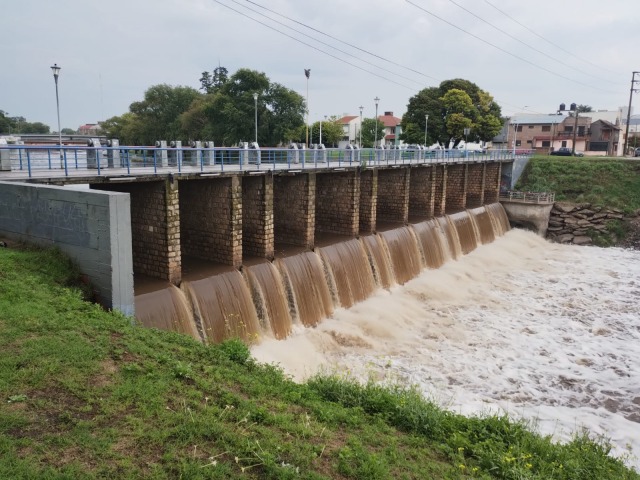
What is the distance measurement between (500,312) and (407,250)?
5.68 meters

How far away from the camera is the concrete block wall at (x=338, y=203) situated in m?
24.7

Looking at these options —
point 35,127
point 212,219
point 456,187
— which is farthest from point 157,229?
point 35,127

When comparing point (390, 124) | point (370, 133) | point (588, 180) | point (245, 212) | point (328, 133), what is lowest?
point (245, 212)

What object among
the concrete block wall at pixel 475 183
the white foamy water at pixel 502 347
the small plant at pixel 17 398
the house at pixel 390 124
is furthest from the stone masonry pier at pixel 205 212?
the house at pixel 390 124

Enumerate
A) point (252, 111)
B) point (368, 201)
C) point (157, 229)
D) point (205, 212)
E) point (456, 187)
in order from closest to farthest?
point (157, 229) < point (205, 212) < point (368, 201) < point (456, 187) < point (252, 111)

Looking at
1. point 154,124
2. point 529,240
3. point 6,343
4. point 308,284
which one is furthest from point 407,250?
point 154,124

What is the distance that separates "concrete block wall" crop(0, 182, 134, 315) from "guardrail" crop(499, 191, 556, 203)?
3781 cm

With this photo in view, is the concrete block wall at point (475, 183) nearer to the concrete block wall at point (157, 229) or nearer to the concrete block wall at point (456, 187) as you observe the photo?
the concrete block wall at point (456, 187)

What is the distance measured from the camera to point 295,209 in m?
22.0

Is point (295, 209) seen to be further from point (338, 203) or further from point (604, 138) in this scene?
point (604, 138)

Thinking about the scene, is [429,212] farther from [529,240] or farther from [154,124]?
[154,124]

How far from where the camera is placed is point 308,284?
64.1ft

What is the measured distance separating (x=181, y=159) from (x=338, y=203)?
33.4 feet

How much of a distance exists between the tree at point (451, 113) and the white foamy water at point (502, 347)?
33.3 meters
